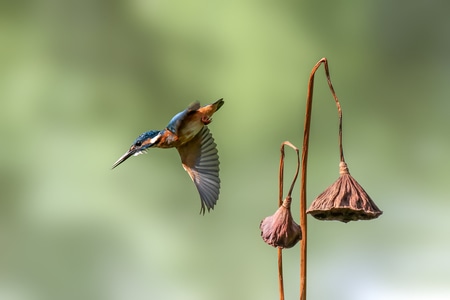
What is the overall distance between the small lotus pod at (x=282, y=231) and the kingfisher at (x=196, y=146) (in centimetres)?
20

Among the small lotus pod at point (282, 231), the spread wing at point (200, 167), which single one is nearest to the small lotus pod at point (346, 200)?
the small lotus pod at point (282, 231)

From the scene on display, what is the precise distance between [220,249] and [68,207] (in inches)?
16.1

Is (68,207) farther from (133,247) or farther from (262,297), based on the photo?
(262,297)

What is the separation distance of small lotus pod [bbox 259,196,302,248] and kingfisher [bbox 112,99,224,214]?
0.20m

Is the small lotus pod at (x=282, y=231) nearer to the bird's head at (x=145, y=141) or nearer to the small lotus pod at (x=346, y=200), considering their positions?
the small lotus pod at (x=346, y=200)

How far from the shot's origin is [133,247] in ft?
4.62

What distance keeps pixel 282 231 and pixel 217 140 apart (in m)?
0.63

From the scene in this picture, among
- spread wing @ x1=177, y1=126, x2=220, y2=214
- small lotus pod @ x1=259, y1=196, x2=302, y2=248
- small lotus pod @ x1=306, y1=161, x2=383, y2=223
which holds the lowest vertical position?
small lotus pod @ x1=259, y1=196, x2=302, y2=248

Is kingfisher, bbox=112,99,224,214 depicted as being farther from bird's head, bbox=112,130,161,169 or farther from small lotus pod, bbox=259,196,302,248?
small lotus pod, bbox=259,196,302,248

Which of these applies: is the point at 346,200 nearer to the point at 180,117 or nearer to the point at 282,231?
the point at 282,231

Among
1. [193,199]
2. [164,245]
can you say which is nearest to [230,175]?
[193,199]

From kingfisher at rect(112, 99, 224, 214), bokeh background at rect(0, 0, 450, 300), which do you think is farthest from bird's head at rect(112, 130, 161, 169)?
bokeh background at rect(0, 0, 450, 300)

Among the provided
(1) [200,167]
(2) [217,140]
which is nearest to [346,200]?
(1) [200,167]

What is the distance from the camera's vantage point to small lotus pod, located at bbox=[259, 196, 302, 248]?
84 cm
